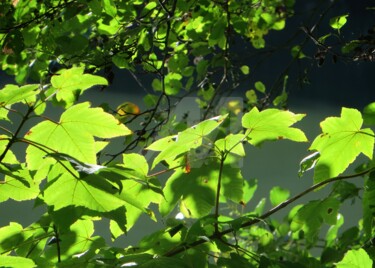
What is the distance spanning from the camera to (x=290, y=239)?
2.57 meters

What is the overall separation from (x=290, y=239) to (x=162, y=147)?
1687 mm

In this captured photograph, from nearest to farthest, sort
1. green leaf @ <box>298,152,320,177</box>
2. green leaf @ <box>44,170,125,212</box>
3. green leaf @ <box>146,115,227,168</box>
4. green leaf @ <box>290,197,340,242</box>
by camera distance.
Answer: green leaf @ <box>44,170,125,212</box>, green leaf @ <box>146,115,227,168</box>, green leaf @ <box>298,152,320,177</box>, green leaf @ <box>290,197,340,242</box>

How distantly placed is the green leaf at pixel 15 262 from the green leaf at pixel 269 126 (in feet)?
1.22

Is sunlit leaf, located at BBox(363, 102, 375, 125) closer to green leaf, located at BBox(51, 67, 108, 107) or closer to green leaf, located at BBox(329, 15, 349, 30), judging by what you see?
green leaf, located at BBox(51, 67, 108, 107)

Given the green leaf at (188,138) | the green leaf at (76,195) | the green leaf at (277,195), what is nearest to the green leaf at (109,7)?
the green leaf at (188,138)

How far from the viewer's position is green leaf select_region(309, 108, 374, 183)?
0.97m


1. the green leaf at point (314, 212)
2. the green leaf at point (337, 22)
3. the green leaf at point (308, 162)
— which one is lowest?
the green leaf at point (314, 212)

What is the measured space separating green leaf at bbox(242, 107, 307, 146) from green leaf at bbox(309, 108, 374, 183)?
0.04 m

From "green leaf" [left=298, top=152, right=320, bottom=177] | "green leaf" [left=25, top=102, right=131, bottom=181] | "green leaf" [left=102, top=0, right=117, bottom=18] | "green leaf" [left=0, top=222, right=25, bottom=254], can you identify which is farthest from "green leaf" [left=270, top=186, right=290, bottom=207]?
"green leaf" [left=25, top=102, right=131, bottom=181]

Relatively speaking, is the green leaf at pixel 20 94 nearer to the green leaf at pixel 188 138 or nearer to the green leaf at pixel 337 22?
the green leaf at pixel 188 138

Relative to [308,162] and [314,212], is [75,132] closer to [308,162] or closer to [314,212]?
[308,162]

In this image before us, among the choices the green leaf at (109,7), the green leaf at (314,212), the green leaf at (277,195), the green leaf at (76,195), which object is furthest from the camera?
the green leaf at (277,195)

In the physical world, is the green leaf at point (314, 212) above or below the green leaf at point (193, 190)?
below

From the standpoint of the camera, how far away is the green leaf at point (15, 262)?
2.78ft
